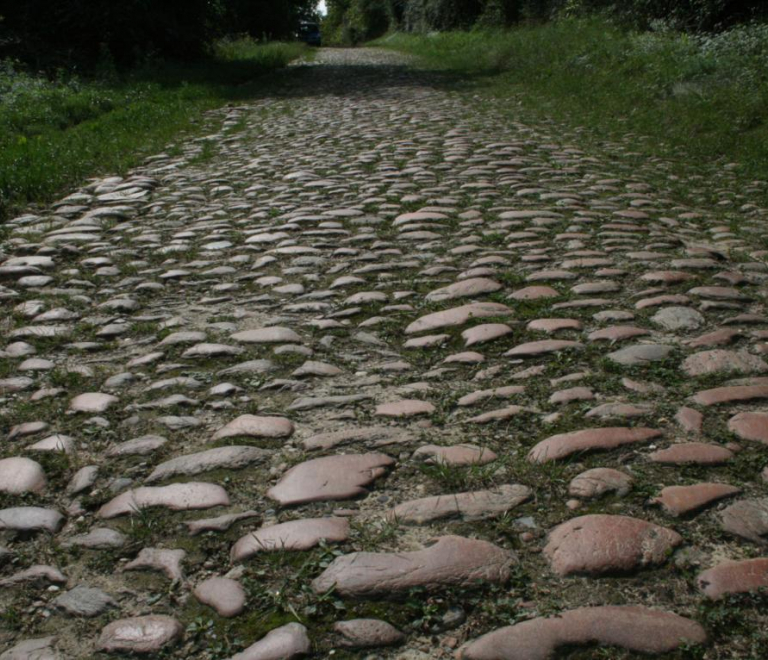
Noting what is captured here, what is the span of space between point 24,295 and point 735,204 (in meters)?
4.68

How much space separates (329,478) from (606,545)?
797 mm

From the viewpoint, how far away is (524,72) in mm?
14938

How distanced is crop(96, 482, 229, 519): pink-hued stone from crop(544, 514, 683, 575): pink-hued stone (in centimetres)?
92

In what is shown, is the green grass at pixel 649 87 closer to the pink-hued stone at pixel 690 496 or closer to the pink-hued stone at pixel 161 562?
the pink-hued stone at pixel 690 496

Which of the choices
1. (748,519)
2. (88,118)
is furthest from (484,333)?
(88,118)

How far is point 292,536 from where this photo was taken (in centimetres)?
202

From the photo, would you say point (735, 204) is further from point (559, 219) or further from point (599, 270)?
point (599, 270)

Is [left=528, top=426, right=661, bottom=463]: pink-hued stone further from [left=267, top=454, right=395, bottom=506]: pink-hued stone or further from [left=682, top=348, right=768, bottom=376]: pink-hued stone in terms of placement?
[left=682, top=348, right=768, bottom=376]: pink-hued stone

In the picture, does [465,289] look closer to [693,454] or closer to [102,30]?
[693,454]

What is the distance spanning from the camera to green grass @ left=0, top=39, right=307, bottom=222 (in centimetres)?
676

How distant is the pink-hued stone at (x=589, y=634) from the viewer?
1.61 metres

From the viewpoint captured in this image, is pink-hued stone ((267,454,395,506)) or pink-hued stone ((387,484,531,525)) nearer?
pink-hued stone ((387,484,531,525))

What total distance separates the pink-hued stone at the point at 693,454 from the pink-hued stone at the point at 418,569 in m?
0.65

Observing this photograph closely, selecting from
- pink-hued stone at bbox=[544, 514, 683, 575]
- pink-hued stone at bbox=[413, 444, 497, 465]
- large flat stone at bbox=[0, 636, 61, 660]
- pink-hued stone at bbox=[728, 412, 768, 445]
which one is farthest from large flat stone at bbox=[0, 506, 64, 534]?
pink-hued stone at bbox=[728, 412, 768, 445]
